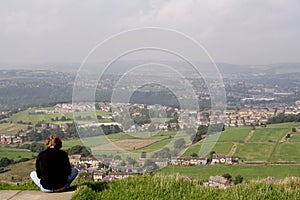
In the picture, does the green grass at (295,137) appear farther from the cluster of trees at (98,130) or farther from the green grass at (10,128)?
the cluster of trees at (98,130)

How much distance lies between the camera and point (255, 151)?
34.3 meters

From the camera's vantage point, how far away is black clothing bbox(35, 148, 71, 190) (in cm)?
657

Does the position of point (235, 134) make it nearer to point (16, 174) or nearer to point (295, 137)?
point (295, 137)

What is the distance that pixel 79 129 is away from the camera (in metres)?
9.92

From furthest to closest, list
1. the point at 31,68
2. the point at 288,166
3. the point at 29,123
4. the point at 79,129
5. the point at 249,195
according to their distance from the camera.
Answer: the point at 31,68 → the point at 29,123 → the point at 288,166 → the point at 79,129 → the point at 249,195

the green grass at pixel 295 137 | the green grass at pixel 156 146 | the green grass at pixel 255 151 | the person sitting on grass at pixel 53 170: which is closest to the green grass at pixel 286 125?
the green grass at pixel 295 137

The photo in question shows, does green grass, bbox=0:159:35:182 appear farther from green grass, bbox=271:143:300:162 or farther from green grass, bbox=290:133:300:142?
green grass, bbox=290:133:300:142

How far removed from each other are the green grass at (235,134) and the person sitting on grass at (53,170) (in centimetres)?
3052

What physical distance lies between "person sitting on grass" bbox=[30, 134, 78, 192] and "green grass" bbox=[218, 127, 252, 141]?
3052 centimetres

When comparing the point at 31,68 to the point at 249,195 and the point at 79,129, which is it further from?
the point at 249,195

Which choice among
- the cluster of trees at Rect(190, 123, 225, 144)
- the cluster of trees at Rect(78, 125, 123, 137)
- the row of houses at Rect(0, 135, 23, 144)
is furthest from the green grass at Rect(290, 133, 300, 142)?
the cluster of trees at Rect(78, 125, 123, 137)

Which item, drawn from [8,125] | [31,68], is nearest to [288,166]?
[8,125]

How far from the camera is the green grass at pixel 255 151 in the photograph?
31219mm

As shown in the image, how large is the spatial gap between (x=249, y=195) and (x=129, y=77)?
15.7 ft
